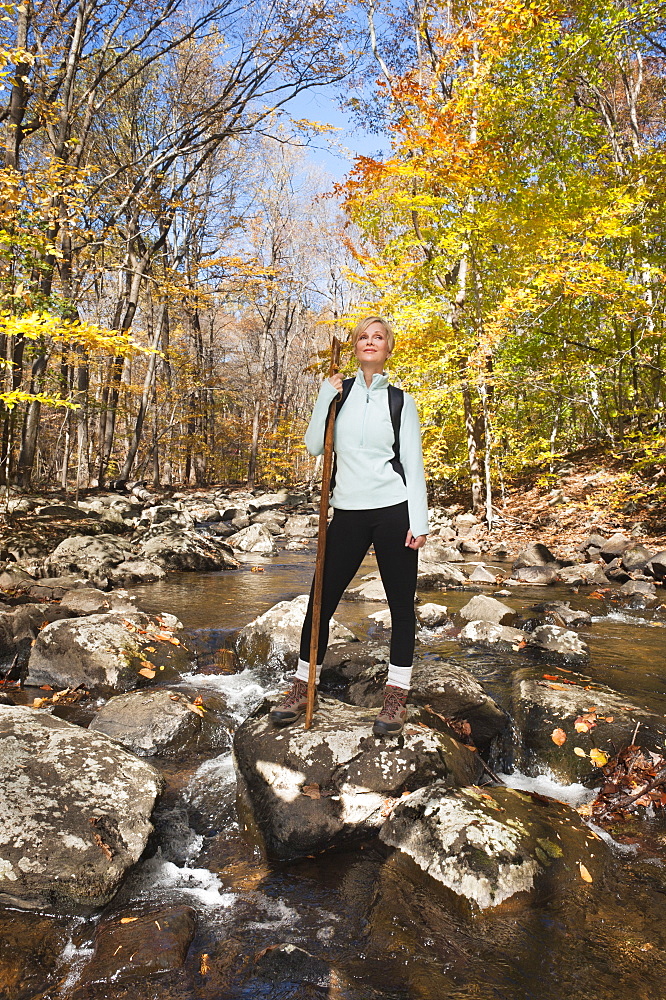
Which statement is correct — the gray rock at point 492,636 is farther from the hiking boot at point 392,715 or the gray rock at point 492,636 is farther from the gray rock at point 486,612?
the hiking boot at point 392,715

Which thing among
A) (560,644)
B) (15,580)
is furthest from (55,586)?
(560,644)

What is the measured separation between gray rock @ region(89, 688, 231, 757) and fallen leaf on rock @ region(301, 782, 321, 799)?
138 centimetres

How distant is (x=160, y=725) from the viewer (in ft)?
14.2

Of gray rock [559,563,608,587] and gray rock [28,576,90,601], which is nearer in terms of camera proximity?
gray rock [28,576,90,601]

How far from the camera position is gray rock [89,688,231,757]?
423 centimetres

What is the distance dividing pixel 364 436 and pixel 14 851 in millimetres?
2631

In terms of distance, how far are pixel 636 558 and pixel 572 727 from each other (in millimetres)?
7089

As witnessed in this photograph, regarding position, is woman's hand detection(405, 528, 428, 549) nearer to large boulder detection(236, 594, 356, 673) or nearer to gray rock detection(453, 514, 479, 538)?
large boulder detection(236, 594, 356, 673)

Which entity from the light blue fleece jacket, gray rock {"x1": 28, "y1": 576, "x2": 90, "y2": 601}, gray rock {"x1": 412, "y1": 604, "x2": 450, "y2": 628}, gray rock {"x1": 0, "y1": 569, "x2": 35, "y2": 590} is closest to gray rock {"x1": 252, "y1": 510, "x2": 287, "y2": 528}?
gray rock {"x1": 28, "y1": 576, "x2": 90, "y2": 601}

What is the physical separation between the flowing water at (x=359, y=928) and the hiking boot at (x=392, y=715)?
570mm

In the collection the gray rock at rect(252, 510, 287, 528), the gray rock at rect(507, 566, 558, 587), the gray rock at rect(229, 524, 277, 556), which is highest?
the gray rock at rect(507, 566, 558, 587)

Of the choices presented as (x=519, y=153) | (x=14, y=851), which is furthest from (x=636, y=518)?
(x=14, y=851)

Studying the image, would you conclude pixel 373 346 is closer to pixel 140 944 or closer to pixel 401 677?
pixel 401 677

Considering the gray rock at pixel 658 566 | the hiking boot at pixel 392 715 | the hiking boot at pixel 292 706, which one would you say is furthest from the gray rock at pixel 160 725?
the gray rock at pixel 658 566
